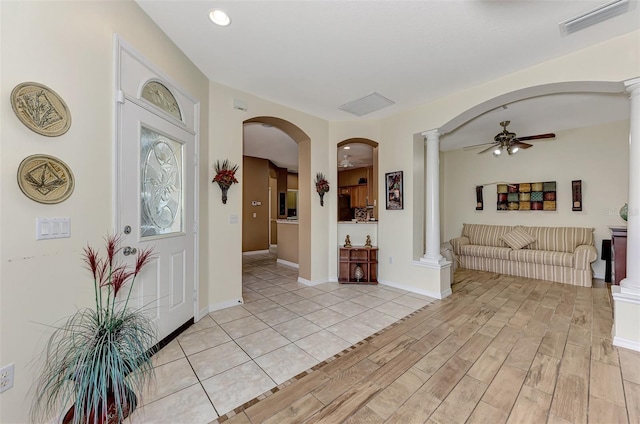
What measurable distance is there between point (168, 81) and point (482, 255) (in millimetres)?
6111

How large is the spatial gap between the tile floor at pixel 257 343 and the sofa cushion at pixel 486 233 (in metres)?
3.00

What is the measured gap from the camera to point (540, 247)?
495cm

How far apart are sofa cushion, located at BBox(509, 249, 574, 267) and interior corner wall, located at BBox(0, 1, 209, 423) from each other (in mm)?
6235

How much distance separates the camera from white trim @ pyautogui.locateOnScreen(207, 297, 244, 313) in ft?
10.3

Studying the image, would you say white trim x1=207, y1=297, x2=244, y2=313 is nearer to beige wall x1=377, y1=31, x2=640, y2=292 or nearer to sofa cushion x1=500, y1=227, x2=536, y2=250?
beige wall x1=377, y1=31, x2=640, y2=292

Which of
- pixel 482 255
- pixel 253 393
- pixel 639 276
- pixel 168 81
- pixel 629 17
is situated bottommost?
pixel 253 393

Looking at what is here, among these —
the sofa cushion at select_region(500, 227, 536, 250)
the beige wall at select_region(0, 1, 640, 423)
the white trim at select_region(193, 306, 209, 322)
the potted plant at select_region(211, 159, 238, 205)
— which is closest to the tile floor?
the white trim at select_region(193, 306, 209, 322)

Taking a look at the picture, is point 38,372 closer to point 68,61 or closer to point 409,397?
point 68,61

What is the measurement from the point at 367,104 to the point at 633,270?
3.41m

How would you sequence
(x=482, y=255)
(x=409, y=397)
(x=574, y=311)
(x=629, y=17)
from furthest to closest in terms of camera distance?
(x=482, y=255)
(x=574, y=311)
(x=629, y=17)
(x=409, y=397)

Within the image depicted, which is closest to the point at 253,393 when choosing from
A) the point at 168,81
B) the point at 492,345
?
the point at 492,345

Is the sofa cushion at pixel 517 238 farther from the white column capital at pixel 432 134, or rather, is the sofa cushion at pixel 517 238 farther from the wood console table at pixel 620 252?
the white column capital at pixel 432 134

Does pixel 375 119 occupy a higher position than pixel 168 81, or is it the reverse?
pixel 375 119

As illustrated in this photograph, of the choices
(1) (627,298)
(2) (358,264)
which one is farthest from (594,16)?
(2) (358,264)
